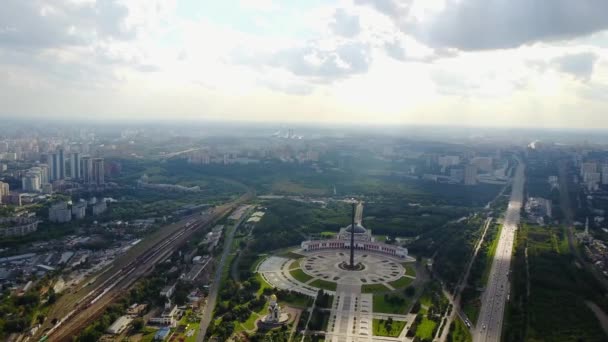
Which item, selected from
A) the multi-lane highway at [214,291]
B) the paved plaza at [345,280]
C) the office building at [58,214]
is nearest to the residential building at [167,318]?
the multi-lane highway at [214,291]

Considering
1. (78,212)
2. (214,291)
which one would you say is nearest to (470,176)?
(78,212)

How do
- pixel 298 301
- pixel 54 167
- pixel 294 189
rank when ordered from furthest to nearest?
pixel 54 167
pixel 294 189
pixel 298 301

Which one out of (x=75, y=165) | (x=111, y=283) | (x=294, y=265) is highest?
(x=75, y=165)

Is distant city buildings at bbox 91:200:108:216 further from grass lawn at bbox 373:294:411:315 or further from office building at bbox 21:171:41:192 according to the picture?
grass lawn at bbox 373:294:411:315

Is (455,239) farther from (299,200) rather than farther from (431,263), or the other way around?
(299,200)

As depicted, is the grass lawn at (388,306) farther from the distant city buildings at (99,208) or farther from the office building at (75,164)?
the office building at (75,164)

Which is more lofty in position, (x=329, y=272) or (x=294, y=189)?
(x=294, y=189)

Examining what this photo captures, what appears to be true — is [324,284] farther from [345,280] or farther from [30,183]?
[30,183]


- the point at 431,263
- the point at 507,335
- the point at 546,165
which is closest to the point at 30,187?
the point at 431,263

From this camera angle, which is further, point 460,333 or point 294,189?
point 294,189
